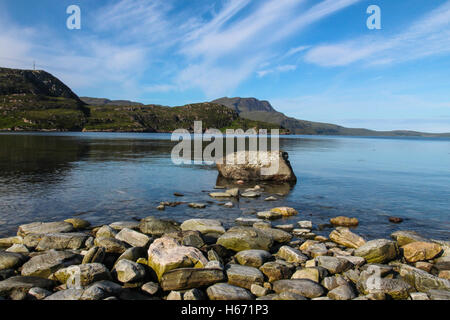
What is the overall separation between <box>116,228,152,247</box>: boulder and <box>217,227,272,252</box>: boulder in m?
3.26

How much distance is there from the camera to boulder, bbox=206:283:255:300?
865cm

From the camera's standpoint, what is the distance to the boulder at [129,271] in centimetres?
955

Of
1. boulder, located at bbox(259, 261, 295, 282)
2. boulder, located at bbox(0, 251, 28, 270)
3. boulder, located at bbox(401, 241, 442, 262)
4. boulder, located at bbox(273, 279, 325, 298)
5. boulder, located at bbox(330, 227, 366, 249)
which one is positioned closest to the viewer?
boulder, located at bbox(273, 279, 325, 298)

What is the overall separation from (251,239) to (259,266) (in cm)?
209

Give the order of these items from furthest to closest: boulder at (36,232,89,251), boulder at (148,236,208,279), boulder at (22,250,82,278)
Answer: boulder at (36,232,89,251) → boulder at (148,236,208,279) → boulder at (22,250,82,278)

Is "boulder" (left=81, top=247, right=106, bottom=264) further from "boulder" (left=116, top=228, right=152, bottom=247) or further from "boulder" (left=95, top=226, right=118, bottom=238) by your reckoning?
"boulder" (left=95, top=226, right=118, bottom=238)

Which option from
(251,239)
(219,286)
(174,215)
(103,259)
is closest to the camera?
(219,286)

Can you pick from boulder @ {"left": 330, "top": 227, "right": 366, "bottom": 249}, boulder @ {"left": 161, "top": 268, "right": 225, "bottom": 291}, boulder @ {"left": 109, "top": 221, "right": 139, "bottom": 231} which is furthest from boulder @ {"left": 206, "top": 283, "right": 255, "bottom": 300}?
boulder @ {"left": 109, "top": 221, "right": 139, "bottom": 231}

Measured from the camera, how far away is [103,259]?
36.0ft

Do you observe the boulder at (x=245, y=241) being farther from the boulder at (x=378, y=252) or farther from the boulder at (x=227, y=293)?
the boulder at (x=378, y=252)

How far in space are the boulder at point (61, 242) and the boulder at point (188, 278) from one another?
541 cm

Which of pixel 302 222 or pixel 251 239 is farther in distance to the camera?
A: pixel 302 222
